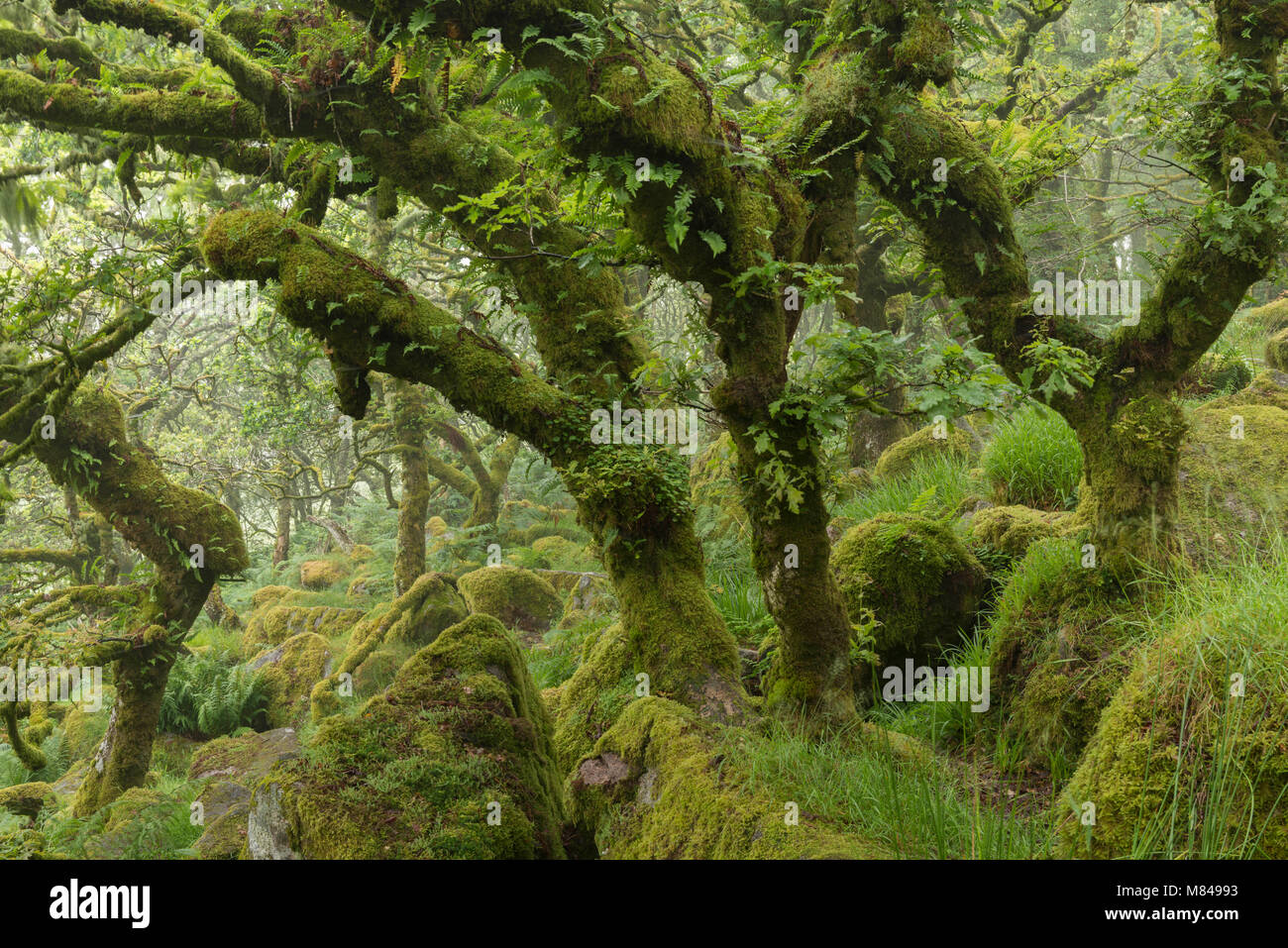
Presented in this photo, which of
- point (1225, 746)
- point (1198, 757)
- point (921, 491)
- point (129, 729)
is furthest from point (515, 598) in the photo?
point (1225, 746)

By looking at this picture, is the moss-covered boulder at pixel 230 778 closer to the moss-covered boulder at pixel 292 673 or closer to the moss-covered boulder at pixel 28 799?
the moss-covered boulder at pixel 292 673

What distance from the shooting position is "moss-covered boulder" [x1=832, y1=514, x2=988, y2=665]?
6145 millimetres

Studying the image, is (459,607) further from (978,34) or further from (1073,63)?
(1073,63)

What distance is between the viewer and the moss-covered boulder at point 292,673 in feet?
38.9

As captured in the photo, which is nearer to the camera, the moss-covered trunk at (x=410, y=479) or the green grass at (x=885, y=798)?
the green grass at (x=885, y=798)

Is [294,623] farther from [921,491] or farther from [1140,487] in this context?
[1140,487]

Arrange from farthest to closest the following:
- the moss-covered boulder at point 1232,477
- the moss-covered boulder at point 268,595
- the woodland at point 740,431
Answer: the moss-covered boulder at point 268,595 < the moss-covered boulder at point 1232,477 < the woodland at point 740,431

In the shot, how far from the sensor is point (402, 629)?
1136cm

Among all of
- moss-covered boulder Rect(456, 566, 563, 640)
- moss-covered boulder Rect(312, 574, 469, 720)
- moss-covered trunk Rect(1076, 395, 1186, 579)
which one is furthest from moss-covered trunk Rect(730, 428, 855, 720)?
moss-covered boulder Rect(312, 574, 469, 720)

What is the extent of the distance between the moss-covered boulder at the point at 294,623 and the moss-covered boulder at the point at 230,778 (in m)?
3.92

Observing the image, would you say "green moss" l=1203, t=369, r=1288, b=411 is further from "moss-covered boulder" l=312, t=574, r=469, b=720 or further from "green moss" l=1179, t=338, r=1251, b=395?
"moss-covered boulder" l=312, t=574, r=469, b=720

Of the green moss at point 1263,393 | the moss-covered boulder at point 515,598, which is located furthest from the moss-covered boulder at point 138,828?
the green moss at point 1263,393

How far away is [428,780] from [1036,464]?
6.24m

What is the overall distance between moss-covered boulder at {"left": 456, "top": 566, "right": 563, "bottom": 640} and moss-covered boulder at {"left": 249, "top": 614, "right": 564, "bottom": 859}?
747cm
